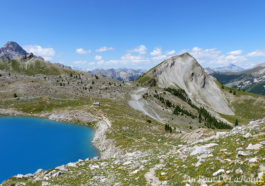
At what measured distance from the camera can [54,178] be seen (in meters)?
25.5

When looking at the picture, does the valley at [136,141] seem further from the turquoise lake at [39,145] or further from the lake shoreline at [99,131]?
the turquoise lake at [39,145]

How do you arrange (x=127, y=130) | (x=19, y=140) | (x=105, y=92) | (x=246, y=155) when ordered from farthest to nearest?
(x=105, y=92), (x=127, y=130), (x=19, y=140), (x=246, y=155)

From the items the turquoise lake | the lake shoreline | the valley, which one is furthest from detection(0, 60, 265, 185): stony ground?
the turquoise lake

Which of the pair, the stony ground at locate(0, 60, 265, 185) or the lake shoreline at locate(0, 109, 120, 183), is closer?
the stony ground at locate(0, 60, 265, 185)

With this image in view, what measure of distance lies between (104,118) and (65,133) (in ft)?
63.0

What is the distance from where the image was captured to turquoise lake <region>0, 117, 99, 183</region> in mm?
43500

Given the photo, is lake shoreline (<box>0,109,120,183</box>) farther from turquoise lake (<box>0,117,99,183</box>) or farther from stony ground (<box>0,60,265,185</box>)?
turquoise lake (<box>0,117,99,183</box>)

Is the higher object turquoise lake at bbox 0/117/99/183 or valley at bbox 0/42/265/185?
valley at bbox 0/42/265/185

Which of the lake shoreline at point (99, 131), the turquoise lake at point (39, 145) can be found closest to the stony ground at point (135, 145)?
the lake shoreline at point (99, 131)

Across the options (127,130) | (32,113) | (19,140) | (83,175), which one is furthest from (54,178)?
(32,113)

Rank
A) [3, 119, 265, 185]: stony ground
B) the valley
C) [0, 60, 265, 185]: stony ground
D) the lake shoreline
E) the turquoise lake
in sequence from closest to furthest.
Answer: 1. [3, 119, 265, 185]: stony ground
2. [0, 60, 265, 185]: stony ground
3. the valley
4. the turquoise lake
5. the lake shoreline

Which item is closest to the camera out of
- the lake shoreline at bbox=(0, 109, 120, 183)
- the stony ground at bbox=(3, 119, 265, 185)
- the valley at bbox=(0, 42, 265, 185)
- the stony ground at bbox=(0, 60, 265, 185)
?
the stony ground at bbox=(3, 119, 265, 185)

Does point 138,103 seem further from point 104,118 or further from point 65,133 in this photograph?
point 65,133

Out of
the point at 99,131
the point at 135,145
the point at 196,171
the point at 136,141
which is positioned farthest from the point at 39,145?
the point at 196,171
